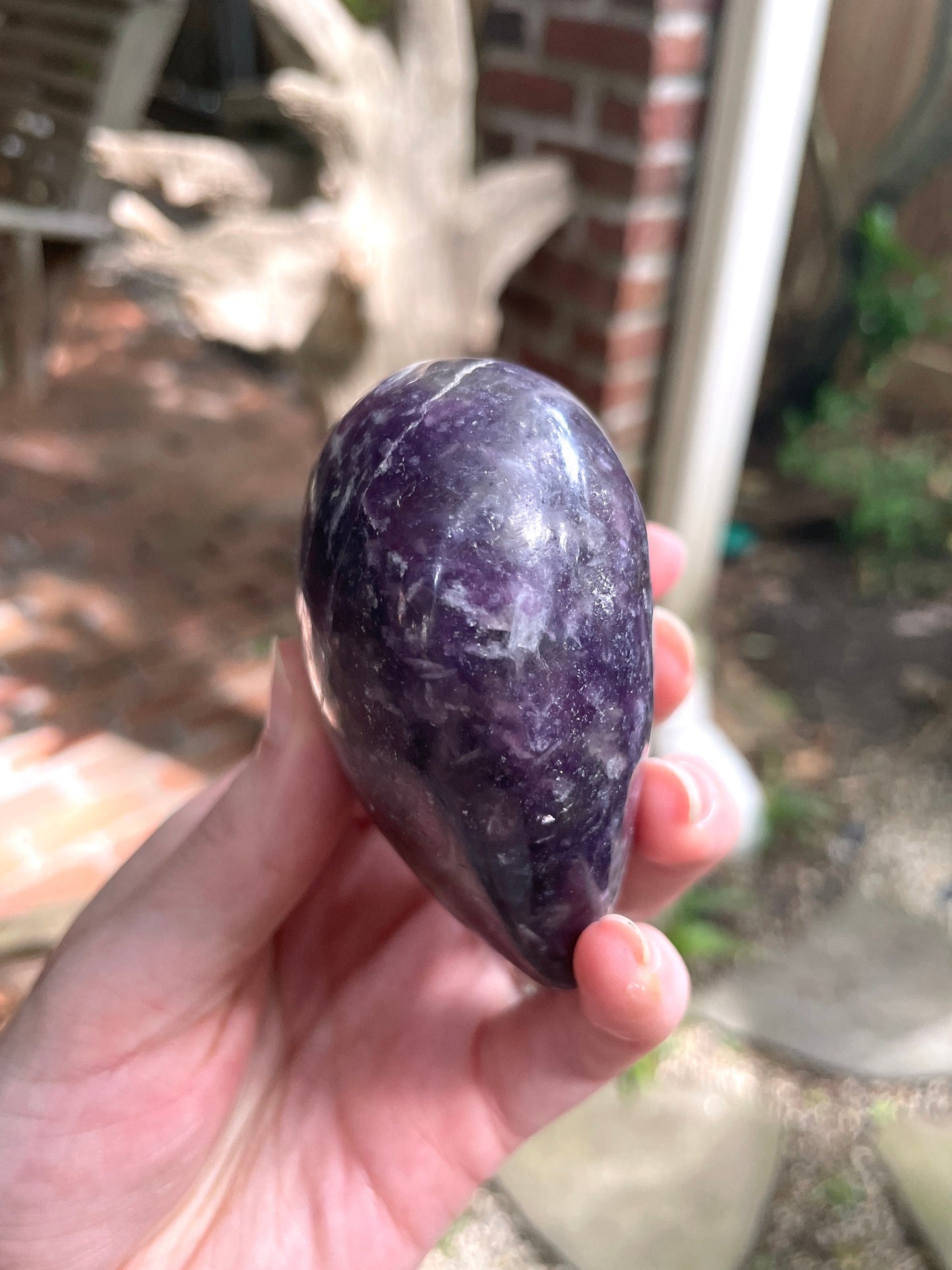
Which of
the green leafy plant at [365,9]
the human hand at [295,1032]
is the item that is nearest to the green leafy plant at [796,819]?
the human hand at [295,1032]

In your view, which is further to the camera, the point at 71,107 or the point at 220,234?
the point at 71,107

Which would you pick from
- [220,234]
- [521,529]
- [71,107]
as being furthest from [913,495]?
[71,107]

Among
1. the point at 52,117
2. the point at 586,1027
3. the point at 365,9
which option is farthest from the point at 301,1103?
the point at 52,117

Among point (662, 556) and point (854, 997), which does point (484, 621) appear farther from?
point (854, 997)

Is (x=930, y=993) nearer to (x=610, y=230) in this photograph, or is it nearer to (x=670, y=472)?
(x=670, y=472)

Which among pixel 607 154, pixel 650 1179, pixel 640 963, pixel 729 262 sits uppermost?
pixel 607 154

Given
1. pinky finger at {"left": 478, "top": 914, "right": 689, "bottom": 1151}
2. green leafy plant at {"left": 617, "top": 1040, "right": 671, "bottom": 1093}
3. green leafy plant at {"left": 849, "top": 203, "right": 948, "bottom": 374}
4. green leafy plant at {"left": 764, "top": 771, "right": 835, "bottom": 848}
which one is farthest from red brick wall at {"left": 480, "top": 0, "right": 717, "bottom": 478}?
green leafy plant at {"left": 849, "top": 203, "right": 948, "bottom": 374}
